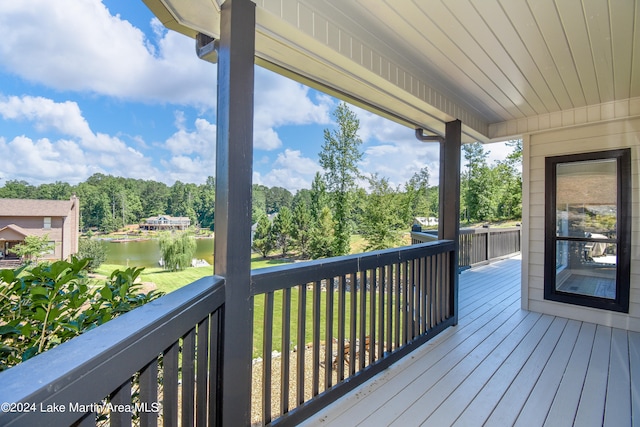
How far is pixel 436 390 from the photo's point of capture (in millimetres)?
2178

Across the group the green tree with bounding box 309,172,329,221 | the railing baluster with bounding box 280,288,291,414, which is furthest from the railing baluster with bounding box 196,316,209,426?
the green tree with bounding box 309,172,329,221

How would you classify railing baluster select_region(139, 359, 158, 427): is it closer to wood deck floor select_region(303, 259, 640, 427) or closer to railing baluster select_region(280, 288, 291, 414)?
railing baluster select_region(280, 288, 291, 414)

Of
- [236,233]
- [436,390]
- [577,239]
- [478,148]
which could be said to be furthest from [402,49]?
[478,148]

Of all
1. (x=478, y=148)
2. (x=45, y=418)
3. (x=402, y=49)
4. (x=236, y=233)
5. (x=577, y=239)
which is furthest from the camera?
(x=478, y=148)

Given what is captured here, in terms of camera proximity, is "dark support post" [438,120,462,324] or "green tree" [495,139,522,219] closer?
"dark support post" [438,120,462,324]

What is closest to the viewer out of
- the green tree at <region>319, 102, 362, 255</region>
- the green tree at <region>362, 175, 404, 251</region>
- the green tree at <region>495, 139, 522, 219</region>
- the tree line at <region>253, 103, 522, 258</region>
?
the tree line at <region>253, 103, 522, 258</region>

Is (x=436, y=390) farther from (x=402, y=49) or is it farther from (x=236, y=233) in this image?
(x=402, y=49)

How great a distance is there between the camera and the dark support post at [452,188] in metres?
3.37

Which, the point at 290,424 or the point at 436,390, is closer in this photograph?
the point at 290,424

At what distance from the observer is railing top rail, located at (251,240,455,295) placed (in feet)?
5.14

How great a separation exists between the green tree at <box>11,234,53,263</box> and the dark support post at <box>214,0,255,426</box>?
1.91ft

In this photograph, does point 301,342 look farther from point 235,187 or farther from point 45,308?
point 45,308

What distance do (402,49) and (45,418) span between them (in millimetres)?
2539

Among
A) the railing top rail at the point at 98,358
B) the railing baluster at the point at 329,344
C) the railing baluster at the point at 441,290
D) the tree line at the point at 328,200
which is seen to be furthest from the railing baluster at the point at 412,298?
the railing top rail at the point at 98,358
